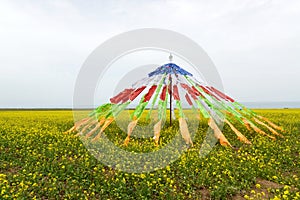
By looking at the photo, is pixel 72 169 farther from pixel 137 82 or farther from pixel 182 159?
pixel 137 82

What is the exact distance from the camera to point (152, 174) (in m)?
7.78

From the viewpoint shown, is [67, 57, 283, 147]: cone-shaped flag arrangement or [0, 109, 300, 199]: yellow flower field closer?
[0, 109, 300, 199]: yellow flower field

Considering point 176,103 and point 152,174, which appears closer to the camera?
point 152,174

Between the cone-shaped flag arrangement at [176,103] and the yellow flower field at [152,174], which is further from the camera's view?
the cone-shaped flag arrangement at [176,103]

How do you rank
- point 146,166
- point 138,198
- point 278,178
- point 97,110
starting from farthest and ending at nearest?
point 97,110 → point 146,166 → point 278,178 → point 138,198

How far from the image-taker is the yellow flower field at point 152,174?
23.2 feet

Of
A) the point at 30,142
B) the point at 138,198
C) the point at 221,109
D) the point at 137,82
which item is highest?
the point at 137,82

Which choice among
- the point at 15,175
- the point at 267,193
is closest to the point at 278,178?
the point at 267,193

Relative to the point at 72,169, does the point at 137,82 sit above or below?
above

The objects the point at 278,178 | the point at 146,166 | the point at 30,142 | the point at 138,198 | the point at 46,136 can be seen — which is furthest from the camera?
the point at 46,136

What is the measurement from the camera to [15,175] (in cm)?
816

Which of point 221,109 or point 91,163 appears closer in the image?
point 91,163

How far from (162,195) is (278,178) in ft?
11.3

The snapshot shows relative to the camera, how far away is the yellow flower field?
7086 mm
